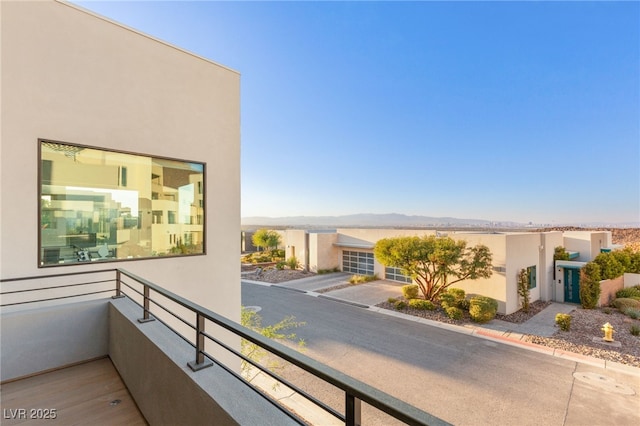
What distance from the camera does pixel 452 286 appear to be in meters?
14.5

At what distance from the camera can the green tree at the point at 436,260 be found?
43.0 ft

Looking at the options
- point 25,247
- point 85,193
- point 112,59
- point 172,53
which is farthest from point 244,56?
point 25,247

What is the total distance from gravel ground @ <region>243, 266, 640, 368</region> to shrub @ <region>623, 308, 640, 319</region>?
0.23 meters

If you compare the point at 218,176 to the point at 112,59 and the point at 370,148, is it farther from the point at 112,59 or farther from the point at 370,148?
the point at 370,148

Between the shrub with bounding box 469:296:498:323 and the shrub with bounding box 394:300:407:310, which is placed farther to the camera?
the shrub with bounding box 394:300:407:310

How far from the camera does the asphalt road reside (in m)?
6.23

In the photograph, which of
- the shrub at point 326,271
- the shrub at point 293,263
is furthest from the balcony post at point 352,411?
the shrub at point 293,263

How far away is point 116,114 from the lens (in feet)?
16.3

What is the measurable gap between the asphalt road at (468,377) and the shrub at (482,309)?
1842 millimetres

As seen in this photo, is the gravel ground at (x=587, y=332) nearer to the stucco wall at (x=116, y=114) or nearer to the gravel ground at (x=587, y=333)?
the gravel ground at (x=587, y=333)

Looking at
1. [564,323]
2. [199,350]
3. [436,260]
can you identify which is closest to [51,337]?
[199,350]

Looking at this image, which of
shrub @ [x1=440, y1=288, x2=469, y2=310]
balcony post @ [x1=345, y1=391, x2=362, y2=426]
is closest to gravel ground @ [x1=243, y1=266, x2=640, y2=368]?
shrub @ [x1=440, y1=288, x2=469, y2=310]

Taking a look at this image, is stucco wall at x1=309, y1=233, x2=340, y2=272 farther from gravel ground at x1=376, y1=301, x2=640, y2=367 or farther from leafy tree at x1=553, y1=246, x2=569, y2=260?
leafy tree at x1=553, y1=246, x2=569, y2=260

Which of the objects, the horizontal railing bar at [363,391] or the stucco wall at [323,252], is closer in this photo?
the horizontal railing bar at [363,391]
